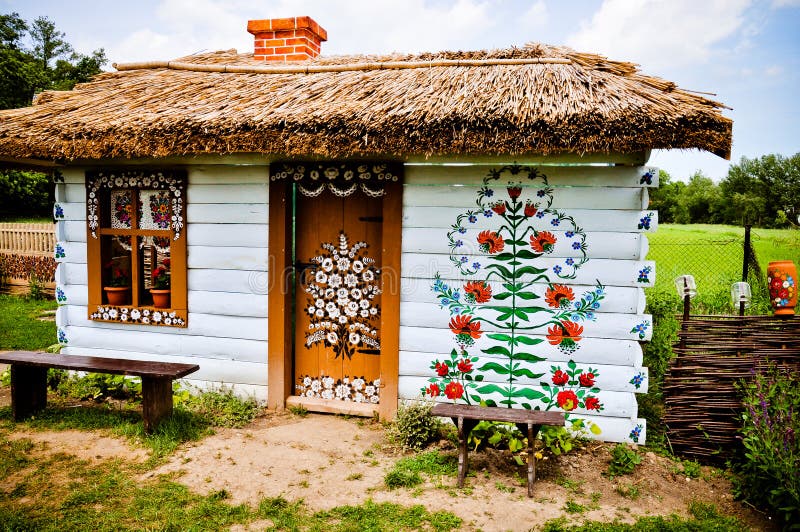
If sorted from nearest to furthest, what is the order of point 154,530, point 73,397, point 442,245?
1. point 154,530
2. point 442,245
3. point 73,397

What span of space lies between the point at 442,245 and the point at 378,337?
3.72 feet

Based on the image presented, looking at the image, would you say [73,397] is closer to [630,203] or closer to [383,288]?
[383,288]

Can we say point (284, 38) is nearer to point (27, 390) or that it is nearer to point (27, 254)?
point (27, 390)

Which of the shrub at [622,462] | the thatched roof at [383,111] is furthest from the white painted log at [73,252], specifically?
the shrub at [622,462]

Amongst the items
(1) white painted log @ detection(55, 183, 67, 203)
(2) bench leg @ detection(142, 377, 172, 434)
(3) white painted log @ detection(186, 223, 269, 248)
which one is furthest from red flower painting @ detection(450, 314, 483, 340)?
(1) white painted log @ detection(55, 183, 67, 203)

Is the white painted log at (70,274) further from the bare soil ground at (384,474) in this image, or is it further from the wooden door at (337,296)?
the wooden door at (337,296)

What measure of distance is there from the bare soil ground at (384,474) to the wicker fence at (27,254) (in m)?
7.91

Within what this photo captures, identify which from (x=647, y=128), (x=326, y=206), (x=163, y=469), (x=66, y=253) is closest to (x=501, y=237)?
(x=647, y=128)

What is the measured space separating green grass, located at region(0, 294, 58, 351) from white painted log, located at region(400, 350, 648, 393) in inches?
221

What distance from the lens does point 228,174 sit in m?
5.12

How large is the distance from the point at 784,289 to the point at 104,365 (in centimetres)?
573

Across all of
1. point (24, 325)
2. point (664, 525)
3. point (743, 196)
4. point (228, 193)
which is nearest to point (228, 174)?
point (228, 193)

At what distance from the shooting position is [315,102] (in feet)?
15.5

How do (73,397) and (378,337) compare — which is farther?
(73,397)
